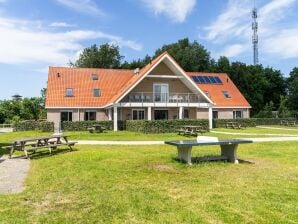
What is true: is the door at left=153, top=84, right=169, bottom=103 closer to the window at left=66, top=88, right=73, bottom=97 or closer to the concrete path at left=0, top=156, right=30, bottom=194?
the window at left=66, top=88, right=73, bottom=97

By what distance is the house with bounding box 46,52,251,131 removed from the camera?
1318 inches

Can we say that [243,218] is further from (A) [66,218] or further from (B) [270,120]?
(B) [270,120]

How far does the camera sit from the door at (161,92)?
34469 mm

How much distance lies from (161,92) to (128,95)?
12.7 feet

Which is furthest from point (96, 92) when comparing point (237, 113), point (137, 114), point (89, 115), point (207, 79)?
point (237, 113)

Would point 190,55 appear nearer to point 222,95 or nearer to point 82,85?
point 222,95

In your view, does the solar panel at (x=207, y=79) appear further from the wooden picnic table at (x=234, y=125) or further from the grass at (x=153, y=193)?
the grass at (x=153, y=193)

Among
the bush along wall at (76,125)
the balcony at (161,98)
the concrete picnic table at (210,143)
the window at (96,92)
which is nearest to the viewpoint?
the concrete picnic table at (210,143)

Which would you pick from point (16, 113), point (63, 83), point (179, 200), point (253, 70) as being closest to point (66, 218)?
point (179, 200)

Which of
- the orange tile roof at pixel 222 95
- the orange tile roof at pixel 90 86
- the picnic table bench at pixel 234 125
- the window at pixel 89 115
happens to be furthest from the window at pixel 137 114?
the orange tile roof at pixel 222 95

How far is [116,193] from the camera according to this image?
24.5 ft

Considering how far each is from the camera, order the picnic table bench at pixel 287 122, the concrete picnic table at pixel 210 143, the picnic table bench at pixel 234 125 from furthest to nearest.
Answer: the picnic table bench at pixel 287 122 < the picnic table bench at pixel 234 125 < the concrete picnic table at pixel 210 143

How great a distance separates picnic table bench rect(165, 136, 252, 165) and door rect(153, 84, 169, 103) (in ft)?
73.8

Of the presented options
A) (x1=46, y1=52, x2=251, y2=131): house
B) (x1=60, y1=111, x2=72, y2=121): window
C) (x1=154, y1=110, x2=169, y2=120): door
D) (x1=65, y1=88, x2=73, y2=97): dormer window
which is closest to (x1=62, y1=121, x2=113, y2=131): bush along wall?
(x1=46, y1=52, x2=251, y2=131): house
